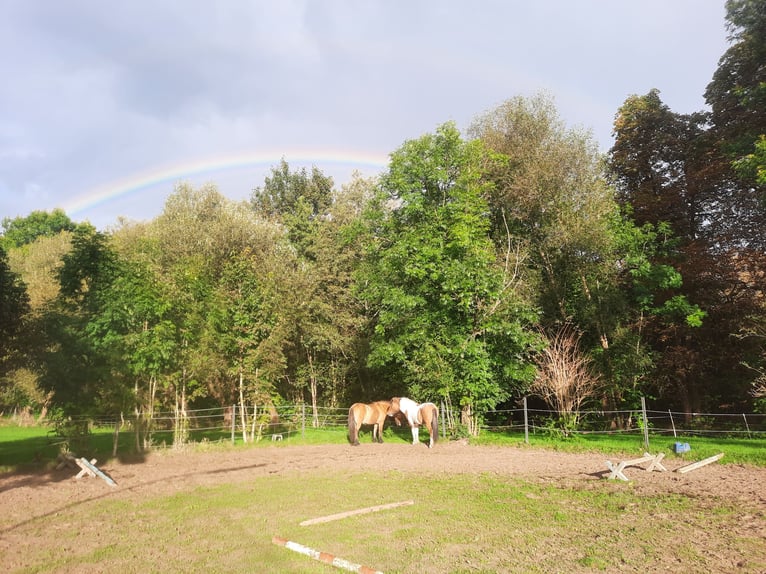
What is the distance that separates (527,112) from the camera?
70.2 feet

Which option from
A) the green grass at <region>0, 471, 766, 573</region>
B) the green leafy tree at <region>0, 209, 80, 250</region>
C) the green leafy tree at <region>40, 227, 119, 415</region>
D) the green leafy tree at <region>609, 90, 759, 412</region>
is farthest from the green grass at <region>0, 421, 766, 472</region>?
the green leafy tree at <region>0, 209, 80, 250</region>

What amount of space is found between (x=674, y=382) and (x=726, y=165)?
850cm

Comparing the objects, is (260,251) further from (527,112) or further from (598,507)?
(598,507)

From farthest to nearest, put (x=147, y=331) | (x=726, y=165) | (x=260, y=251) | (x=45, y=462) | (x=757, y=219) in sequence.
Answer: (x=260, y=251) → (x=726, y=165) → (x=757, y=219) → (x=147, y=331) → (x=45, y=462)

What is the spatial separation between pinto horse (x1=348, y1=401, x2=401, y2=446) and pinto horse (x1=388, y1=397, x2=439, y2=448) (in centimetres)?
39

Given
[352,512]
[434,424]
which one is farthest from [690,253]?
[352,512]

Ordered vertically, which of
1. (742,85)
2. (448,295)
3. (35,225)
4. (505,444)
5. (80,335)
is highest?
(35,225)

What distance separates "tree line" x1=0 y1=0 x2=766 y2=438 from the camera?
1345cm

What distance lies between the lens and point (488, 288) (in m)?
17.0

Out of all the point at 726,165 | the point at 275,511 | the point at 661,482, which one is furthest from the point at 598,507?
the point at 726,165

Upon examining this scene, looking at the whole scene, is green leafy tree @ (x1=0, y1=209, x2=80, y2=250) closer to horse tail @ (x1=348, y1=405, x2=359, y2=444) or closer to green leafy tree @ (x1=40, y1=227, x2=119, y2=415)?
green leafy tree @ (x1=40, y1=227, x2=119, y2=415)

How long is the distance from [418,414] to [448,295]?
4.18 m

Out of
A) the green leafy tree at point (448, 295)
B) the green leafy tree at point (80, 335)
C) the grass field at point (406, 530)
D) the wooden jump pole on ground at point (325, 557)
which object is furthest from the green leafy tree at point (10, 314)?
the wooden jump pole on ground at point (325, 557)

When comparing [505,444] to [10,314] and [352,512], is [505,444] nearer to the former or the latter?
[352,512]
